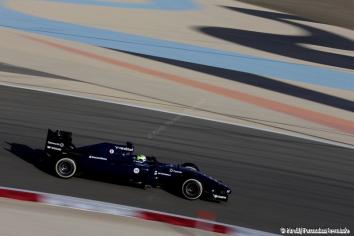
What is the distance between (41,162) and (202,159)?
3014 mm

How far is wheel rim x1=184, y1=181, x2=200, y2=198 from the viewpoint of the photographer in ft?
30.6

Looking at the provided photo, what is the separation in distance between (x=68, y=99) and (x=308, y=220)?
670 centimetres

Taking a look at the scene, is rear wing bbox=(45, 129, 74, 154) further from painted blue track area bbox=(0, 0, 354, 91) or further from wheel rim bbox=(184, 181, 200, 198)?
painted blue track area bbox=(0, 0, 354, 91)

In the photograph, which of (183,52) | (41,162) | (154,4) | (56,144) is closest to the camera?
(56,144)

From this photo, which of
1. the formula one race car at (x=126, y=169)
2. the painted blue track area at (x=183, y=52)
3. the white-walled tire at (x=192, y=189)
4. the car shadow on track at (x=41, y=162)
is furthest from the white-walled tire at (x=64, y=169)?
the painted blue track area at (x=183, y=52)

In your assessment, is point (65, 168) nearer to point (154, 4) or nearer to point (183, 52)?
point (183, 52)

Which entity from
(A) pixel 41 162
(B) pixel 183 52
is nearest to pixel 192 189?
(A) pixel 41 162

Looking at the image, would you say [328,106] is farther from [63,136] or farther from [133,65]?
[63,136]

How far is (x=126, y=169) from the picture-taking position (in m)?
9.27

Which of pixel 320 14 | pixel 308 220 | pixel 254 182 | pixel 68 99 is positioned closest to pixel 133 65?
pixel 68 99

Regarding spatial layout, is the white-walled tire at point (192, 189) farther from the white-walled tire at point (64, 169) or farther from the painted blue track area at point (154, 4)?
the painted blue track area at point (154, 4)

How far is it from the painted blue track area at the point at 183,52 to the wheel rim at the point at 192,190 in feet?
32.4

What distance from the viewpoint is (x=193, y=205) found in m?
9.24

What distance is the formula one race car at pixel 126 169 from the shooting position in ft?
30.4
